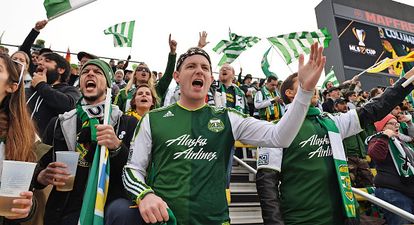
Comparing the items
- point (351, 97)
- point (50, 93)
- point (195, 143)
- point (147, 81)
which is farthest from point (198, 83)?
point (351, 97)

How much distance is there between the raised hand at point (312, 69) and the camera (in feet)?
6.39

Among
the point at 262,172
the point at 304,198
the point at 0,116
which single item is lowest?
the point at 304,198

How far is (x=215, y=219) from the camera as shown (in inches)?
75.7

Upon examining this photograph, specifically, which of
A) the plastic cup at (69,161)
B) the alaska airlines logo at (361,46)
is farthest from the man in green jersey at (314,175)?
the alaska airlines logo at (361,46)

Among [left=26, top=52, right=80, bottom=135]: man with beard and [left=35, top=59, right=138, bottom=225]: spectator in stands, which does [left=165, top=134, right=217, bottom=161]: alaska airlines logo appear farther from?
[left=26, top=52, right=80, bottom=135]: man with beard

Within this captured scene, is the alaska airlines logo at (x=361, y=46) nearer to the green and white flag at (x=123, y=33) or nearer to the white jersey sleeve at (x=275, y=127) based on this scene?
the green and white flag at (x=123, y=33)

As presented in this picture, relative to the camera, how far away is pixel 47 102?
11.6 ft

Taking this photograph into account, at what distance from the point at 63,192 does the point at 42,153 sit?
10.9 inches

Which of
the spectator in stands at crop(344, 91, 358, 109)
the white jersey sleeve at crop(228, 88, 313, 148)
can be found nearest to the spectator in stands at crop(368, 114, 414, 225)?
the white jersey sleeve at crop(228, 88, 313, 148)

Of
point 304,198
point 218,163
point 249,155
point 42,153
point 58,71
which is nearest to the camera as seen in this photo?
point 218,163

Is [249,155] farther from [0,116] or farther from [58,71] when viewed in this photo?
[0,116]

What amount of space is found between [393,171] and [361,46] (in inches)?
726

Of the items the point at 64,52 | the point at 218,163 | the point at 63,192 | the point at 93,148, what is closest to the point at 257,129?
the point at 218,163

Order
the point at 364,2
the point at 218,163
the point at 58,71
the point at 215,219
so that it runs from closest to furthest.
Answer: the point at 215,219
the point at 218,163
the point at 58,71
the point at 364,2
